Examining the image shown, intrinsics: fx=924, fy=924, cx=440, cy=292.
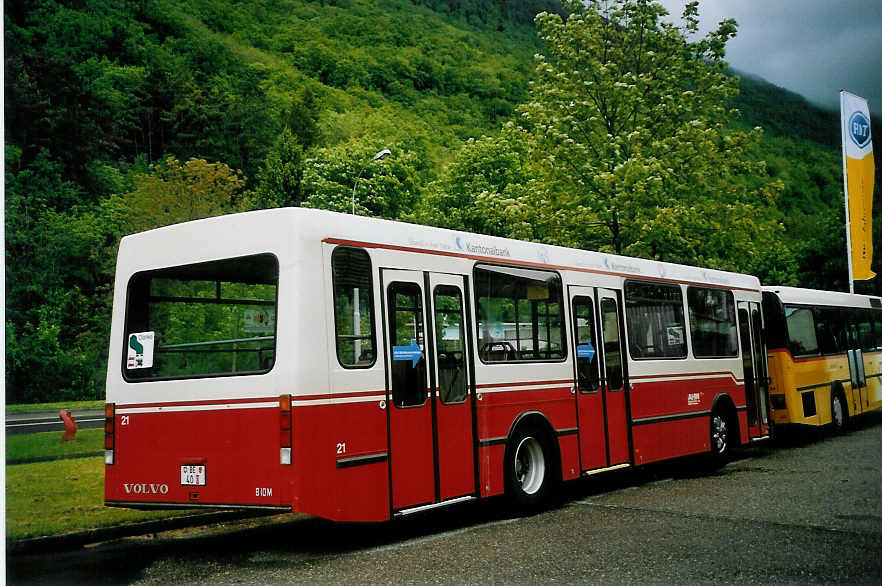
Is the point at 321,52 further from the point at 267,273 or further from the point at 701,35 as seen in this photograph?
the point at 267,273

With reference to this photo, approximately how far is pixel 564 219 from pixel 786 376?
304 inches

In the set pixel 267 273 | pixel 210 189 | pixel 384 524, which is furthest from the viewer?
pixel 210 189

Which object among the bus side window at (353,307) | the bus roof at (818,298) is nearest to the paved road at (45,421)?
the bus side window at (353,307)

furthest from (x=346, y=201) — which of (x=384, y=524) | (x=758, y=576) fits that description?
(x=758, y=576)

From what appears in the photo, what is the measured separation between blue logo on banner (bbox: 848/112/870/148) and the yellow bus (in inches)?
141

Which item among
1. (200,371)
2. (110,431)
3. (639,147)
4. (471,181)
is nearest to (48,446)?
(110,431)

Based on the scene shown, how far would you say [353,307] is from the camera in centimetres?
827

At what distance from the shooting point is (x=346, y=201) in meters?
57.1

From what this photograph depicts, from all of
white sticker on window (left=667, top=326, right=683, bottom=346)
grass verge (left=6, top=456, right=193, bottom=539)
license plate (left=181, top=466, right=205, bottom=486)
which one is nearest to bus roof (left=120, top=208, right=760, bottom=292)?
license plate (left=181, top=466, right=205, bottom=486)

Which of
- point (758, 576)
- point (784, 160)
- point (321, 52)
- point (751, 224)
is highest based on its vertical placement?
point (321, 52)

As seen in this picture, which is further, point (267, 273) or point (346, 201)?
point (346, 201)

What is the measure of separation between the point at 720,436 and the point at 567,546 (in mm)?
7629

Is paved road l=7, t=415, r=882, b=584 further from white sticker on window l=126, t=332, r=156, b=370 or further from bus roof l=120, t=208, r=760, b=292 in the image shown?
bus roof l=120, t=208, r=760, b=292

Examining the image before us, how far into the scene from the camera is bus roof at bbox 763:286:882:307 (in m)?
17.9
